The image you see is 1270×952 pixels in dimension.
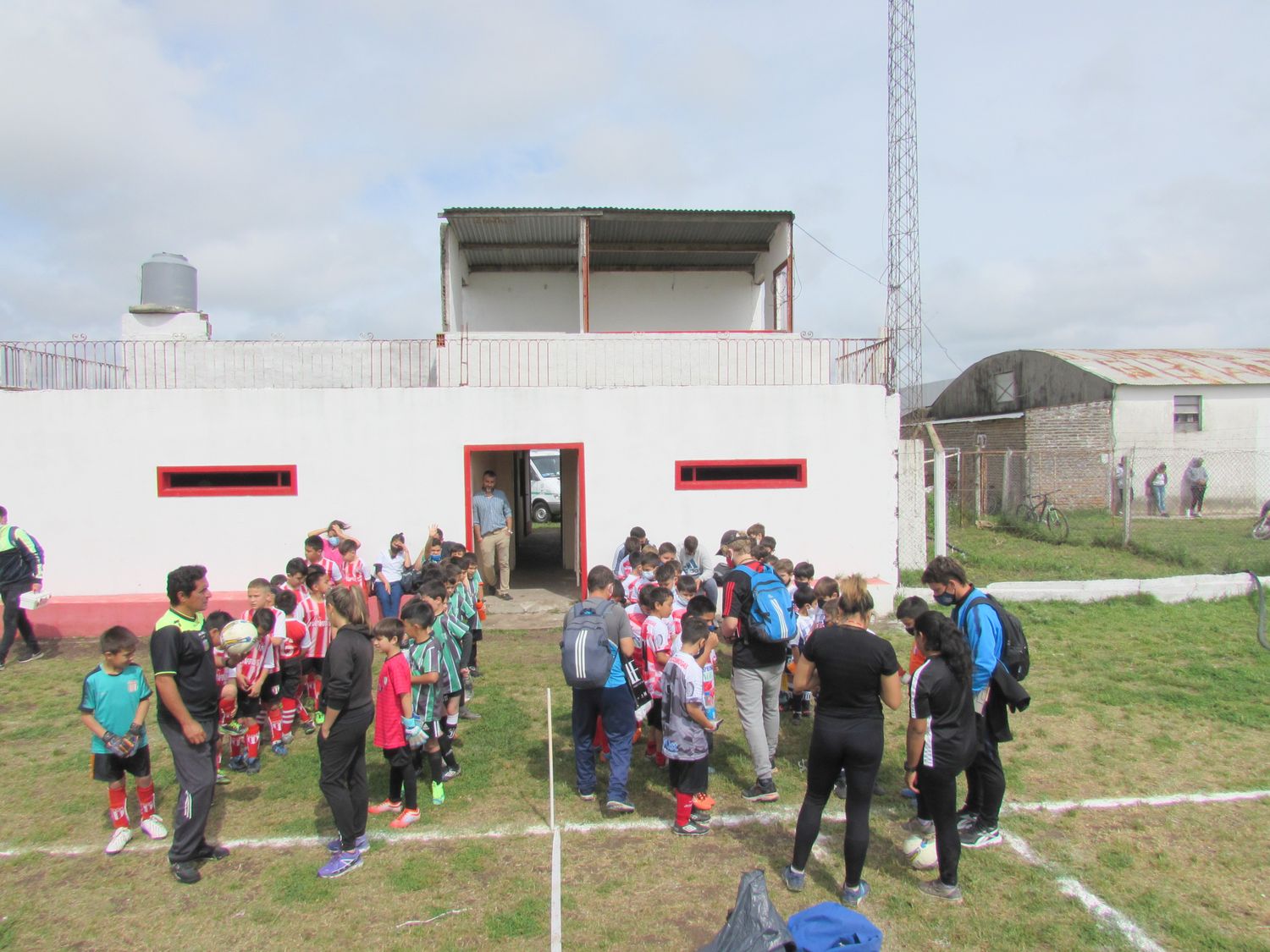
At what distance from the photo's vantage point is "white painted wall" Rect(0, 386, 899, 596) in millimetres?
9789

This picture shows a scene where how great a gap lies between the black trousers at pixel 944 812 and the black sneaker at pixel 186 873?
12.3ft

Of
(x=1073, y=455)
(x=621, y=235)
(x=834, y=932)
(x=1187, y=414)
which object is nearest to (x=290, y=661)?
(x=834, y=932)

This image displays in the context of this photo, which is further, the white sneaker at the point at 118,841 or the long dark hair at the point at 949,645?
the white sneaker at the point at 118,841

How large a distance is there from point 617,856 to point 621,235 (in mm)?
10887

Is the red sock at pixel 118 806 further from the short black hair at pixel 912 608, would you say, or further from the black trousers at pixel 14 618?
the black trousers at pixel 14 618

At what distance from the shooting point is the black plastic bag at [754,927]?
10.6 feet

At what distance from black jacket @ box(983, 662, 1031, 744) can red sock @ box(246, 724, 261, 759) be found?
4720 mm

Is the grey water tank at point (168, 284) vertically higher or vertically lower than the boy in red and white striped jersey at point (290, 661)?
higher

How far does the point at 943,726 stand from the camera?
389 cm

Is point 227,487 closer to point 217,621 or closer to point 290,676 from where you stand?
point 290,676

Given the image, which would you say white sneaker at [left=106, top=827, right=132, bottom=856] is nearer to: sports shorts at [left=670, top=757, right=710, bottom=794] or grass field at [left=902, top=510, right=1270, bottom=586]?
sports shorts at [left=670, top=757, right=710, bottom=794]

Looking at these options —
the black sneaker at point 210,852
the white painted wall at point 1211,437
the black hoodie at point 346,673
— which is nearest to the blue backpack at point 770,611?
the black hoodie at point 346,673

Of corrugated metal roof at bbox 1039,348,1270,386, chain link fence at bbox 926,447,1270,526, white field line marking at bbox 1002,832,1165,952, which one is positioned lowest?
white field line marking at bbox 1002,832,1165,952

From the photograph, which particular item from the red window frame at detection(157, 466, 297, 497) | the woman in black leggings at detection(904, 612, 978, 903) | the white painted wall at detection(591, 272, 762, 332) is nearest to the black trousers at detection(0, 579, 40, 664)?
the red window frame at detection(157, 466, 297, 497)
